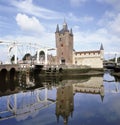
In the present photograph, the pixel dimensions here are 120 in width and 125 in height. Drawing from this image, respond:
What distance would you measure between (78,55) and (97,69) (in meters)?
7.37

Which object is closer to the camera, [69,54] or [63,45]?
[63,45]

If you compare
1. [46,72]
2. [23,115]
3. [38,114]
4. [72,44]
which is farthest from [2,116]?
[72,44]

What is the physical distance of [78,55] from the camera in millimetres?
70812

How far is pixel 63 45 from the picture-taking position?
63.4m

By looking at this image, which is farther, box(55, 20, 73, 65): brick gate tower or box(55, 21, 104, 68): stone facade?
box(55, 21, 104, 68): stone facade

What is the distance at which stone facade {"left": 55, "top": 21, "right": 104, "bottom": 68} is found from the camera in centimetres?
6332

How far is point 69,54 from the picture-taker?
64562 millimetres

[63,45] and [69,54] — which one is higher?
[63,45]

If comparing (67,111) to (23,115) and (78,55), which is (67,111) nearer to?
(23,115)

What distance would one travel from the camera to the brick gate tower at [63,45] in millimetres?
63188

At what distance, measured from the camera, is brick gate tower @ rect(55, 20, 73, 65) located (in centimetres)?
6319

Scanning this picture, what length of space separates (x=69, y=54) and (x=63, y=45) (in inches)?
126

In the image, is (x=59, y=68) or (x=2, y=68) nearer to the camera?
(x=2, y=68)

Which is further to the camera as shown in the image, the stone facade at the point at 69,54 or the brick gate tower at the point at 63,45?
the stone facade at the point at 69,54
